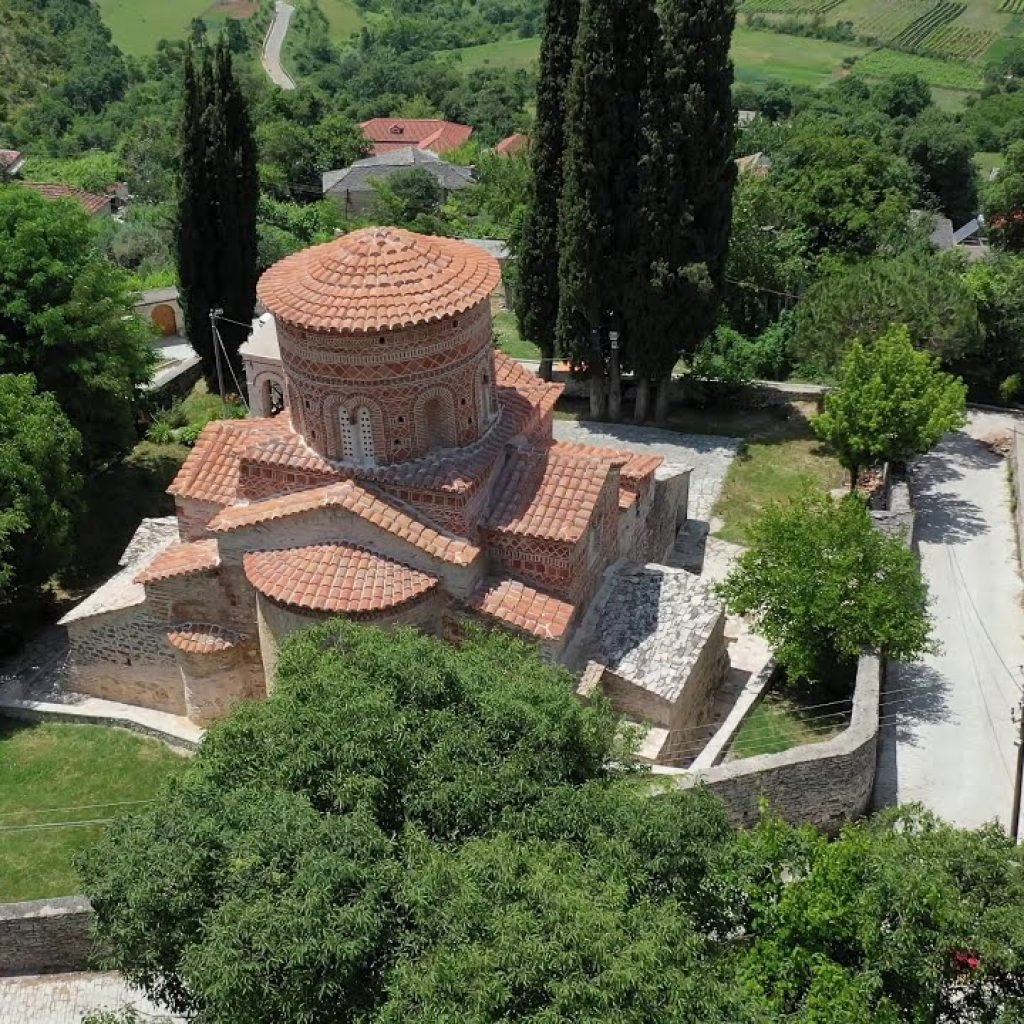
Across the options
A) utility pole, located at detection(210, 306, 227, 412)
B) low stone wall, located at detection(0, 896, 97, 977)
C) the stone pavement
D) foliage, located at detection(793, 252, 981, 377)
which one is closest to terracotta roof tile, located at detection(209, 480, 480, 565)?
low stone wall, located at detection(0, 896, 97, 977)

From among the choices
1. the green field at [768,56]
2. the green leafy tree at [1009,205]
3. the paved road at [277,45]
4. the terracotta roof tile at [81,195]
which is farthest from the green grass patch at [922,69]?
the terracotta roof tile at [81,195]

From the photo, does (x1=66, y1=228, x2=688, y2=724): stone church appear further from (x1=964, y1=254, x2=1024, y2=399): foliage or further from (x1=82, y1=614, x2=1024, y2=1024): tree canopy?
(x1=964, y1=254, x2=1024, y2=399): foliage

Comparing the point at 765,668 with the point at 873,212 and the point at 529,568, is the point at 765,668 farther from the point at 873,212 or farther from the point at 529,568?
the point at 873,212

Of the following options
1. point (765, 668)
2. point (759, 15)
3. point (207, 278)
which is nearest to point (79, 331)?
point (207, 278)

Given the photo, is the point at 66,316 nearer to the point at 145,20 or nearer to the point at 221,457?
the point at 221,457

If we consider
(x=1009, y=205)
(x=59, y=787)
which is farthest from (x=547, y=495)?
(x=1009, y=205)
